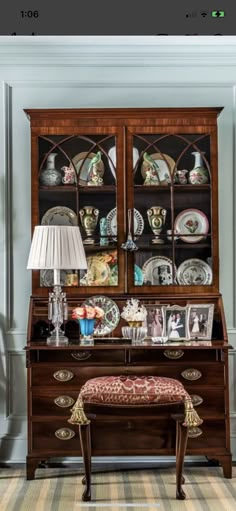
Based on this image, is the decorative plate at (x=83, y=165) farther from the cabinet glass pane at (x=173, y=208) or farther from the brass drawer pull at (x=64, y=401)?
the brass drawer pull at (x=64, y=401)

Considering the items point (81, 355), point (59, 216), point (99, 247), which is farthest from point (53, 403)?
point (59, 216)

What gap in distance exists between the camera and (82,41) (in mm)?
4410

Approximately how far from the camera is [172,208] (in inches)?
167

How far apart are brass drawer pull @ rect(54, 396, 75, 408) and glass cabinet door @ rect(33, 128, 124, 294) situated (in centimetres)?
65

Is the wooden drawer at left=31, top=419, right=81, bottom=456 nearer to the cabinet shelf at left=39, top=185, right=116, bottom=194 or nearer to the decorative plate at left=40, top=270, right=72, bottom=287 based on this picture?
the decorative plate at left=40, top=270, right=72, bottom=287

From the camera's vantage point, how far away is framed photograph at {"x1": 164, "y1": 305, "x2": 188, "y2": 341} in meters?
4.20

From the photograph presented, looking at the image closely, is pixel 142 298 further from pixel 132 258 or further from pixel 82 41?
pixel 82 41

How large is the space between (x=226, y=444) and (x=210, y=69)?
2.27 meters

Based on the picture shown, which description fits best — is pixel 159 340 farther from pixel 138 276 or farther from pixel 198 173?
pixel 198 173

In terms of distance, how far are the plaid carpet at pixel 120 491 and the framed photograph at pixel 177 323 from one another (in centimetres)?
79

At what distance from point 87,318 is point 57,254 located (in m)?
0.40

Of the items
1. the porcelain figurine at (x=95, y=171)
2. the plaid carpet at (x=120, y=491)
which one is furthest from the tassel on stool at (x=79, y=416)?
the porcelain figurine at (x=95, y=171)

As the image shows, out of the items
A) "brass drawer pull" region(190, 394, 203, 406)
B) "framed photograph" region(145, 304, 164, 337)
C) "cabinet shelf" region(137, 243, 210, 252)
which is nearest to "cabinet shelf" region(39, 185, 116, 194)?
"cabinet shelf" region(137, 243, 210, 252)
